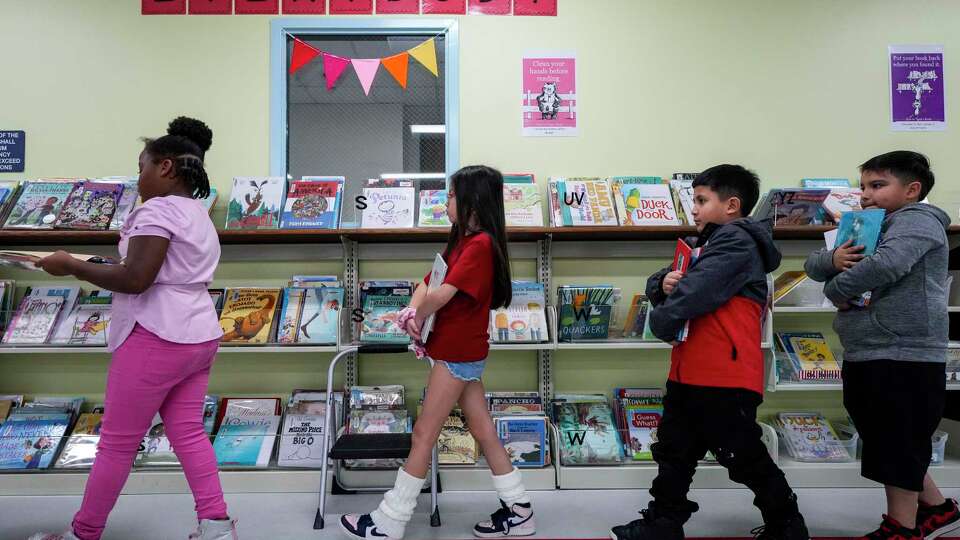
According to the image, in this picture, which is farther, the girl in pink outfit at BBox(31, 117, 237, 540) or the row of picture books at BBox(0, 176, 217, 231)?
the row of picture books at BBox(0, 176, 217, 231)

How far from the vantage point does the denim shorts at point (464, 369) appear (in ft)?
6.86

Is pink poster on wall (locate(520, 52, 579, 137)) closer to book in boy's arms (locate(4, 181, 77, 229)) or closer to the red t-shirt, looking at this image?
the red t-shirt

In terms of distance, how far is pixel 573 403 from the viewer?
3.06 metres

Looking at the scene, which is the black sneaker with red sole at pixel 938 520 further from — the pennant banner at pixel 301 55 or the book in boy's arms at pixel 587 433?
the pennant banner at pixel 301 55

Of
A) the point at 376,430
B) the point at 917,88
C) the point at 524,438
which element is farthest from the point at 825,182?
the point at 376,430

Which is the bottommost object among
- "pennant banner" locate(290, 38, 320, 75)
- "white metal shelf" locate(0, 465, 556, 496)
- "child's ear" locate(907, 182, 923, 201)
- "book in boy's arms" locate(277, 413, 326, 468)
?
"white metal shelf" locate(0, 465, 556, 496)

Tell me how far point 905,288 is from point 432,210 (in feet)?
6.73

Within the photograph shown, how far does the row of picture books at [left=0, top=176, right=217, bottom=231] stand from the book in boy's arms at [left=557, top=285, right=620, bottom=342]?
191 centimetres

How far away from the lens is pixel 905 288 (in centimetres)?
199

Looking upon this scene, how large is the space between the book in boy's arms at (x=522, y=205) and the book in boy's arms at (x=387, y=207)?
50 centimetres

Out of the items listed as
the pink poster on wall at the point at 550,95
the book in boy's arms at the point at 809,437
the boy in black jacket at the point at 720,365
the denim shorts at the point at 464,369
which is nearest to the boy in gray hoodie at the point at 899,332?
the boy in black jacket at the point at 720,365

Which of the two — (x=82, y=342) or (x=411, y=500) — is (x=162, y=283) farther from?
(x=82, y=342)

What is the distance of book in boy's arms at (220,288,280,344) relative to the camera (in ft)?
9.68

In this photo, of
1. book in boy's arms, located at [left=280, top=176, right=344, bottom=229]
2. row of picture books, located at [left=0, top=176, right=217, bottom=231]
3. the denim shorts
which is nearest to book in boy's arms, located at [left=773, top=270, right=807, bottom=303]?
the denim shorts
